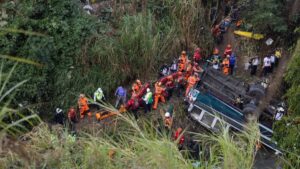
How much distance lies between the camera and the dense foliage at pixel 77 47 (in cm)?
1592

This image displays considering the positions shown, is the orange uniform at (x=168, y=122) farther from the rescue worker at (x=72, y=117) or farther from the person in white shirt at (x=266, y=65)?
the person in white shirt at (x=266, y=65)

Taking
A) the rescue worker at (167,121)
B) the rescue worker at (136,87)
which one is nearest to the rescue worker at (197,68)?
the rescue worker at (136,87)

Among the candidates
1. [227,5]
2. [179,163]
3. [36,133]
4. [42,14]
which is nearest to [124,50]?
[42,14]

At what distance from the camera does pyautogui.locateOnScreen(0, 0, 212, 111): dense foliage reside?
15.9m

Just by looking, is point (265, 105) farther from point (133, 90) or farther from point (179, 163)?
point (179, 163)

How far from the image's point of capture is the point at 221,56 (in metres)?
17.5

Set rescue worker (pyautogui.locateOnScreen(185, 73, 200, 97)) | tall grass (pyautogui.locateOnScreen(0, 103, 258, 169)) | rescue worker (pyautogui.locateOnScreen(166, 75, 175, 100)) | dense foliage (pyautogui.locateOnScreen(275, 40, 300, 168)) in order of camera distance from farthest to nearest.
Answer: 1. rescue worker (pyautogui.locateOnScreen(166, 75, 175, 100))
2. rescue worker (pyautogui.locateOnScreen(185, 73, 200, 97))
3. dense foliage (pyautogui.locateOnScreen(275, 40, 300, 168))
4. tall grass (pyautogui.locateOnScreen(0, 103, 258, 169))

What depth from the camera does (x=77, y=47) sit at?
1658 centimetres

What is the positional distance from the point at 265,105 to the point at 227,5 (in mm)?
4489

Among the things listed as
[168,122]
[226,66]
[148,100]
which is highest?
[226,66]

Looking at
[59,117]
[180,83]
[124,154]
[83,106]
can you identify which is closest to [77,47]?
[83,106]

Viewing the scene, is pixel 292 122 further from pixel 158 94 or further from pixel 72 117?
pixel 72 117

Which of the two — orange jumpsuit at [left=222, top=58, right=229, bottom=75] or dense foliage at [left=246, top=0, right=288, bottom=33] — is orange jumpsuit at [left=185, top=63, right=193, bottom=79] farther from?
dense foliage at [left=246, top=0, right=288, bottom=33]

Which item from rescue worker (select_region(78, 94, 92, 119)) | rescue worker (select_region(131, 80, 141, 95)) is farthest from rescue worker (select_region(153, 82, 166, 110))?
rescue worker (select_region(78, 94, 92, 119))
